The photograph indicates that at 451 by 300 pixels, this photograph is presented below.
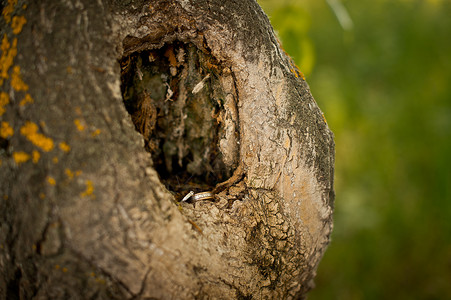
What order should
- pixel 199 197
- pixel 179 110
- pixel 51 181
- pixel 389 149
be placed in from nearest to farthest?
pixel 51 181 < pixel 199 197 < pixel 179 110 < pixel 389 149

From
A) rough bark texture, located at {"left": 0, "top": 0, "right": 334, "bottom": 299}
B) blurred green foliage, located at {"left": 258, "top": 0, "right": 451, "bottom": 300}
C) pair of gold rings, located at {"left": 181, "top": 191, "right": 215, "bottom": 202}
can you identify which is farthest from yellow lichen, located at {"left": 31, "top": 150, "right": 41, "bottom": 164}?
blurred green foliage, located at {"left": 258, "top": 0, "right": 451, "bottom": 300}

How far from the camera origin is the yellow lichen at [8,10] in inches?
21.8

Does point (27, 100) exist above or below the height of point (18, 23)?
below

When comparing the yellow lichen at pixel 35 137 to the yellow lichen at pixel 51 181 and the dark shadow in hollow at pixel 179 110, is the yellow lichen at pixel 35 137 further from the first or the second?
the dark shadow in hollow at pixel 179 110

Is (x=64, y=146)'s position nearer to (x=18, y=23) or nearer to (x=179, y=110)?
(x=18, y=23)

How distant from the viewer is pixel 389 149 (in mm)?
2311

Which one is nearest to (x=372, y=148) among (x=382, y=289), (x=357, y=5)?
(x=382, y=289)

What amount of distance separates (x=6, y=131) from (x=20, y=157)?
0.05 meters

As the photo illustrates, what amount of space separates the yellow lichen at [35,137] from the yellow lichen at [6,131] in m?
0.02

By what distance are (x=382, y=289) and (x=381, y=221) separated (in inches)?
16.8

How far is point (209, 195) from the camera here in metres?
0.74

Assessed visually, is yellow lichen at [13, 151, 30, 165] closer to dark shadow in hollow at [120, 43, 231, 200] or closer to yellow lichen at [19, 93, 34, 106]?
yellow lichen at [19, 93, 34, 106]

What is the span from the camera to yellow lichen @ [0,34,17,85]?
A: 0.53m

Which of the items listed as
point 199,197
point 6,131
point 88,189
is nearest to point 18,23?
point 6,131
